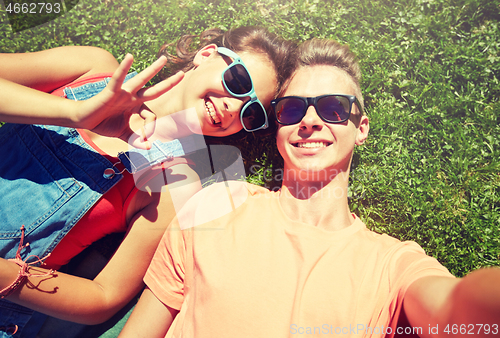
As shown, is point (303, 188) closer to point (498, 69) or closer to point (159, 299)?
point (159, 299)

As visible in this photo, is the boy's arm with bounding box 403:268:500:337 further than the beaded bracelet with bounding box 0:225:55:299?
No

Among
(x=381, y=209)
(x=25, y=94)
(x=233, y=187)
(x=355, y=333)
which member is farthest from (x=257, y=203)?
(x=25, y=94)

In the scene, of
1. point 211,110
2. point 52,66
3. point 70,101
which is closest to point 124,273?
point 70,101

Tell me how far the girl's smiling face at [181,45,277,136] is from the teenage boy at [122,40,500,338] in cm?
22

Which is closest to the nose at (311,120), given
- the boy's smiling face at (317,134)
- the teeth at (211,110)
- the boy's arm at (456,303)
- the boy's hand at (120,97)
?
the boy's smiling face at (317,134)

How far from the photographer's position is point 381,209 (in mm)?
3271

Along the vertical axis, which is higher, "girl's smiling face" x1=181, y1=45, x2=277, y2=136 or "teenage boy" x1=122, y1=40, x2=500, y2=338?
"girl's smiling face" x1=181, y1=45, x2=277, y2=136

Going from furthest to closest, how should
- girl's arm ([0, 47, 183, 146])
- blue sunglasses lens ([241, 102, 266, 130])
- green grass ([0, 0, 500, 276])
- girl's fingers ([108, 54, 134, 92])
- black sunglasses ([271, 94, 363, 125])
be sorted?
1. green grass ([0, 0, 500, 276])
2. blue sunglasses lens ([241, 102, 266, 130])
3. black sunglasses ([271, 94, 363, 125])
4. girl's arm ([0, 47, 183, 146])
5. girl's fingers ([108, 54, 134, 92])

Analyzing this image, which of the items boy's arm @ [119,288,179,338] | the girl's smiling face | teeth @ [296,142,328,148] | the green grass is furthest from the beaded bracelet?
teeth @ [296,142,328,148]

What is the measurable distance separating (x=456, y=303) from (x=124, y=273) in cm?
249

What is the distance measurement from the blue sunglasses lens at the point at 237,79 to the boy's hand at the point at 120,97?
0.69 meters

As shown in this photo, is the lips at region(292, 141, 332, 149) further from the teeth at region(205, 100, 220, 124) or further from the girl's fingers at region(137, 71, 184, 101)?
the girl's fingers at region(137, 71, 184, 101)

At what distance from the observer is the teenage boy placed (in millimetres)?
2068

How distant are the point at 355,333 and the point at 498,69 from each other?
10.5 feet
